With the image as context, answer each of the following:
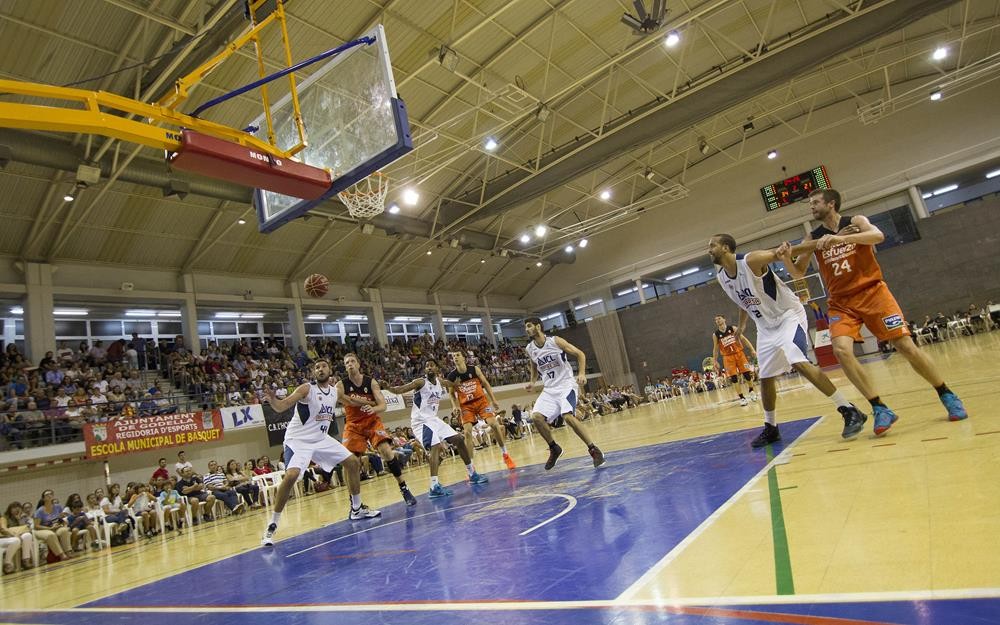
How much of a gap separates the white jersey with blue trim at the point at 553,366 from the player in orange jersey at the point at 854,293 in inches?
116

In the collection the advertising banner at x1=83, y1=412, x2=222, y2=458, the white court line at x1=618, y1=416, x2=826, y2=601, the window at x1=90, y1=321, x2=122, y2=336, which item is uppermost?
the window at x1=90, y1=321, x2=122, y2=336

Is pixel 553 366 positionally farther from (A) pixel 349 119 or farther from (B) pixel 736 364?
(B) pixel 736 364

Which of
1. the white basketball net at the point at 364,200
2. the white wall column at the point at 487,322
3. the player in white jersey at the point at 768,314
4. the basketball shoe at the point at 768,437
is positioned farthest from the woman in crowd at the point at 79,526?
the white wall column at the point at 487,322

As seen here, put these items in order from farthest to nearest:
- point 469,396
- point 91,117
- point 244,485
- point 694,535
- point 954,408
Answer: point 244,485 < point 469,396 < point 91,117 < point 954,408 < point 694,535

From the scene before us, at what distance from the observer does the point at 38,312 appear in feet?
56.1

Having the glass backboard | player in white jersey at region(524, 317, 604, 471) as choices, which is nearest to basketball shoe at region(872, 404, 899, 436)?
player in white jersey at region(524, 317, 604, 471)

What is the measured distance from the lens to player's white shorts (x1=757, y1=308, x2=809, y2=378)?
4.87 m

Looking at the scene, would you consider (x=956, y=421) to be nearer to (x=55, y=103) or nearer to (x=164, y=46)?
(x=164, y=46)

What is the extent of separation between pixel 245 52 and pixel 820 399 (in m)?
14.2

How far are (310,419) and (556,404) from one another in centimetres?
290

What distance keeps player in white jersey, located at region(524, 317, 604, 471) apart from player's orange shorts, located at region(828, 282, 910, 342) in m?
2.74

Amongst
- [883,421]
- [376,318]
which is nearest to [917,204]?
[376,318]

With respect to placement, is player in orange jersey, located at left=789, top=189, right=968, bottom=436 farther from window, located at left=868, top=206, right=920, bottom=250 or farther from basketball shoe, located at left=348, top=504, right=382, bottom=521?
window, located at left=868, top=206, right=920, bottom=250

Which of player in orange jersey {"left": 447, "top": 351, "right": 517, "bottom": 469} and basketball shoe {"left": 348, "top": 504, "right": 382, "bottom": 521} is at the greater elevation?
player in orange jersey {"left": 447, "top": 351, "right": 517, "bottom": 469}
